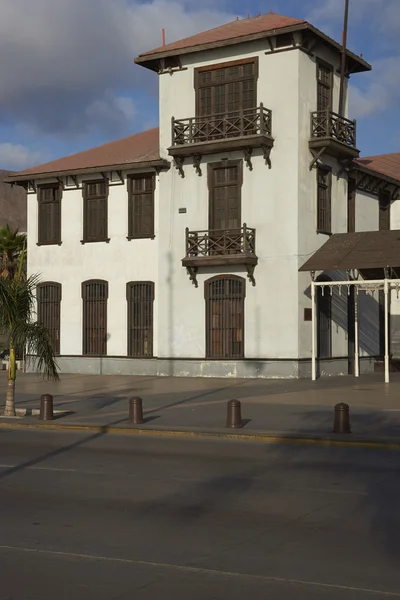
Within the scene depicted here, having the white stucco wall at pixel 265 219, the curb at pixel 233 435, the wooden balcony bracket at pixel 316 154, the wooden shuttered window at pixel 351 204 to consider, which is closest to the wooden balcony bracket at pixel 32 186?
the white stucco wall at pixel 265 219

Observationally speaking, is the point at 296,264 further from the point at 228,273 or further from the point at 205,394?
the point at 205,394

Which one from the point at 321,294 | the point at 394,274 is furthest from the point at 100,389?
the point at 394,274

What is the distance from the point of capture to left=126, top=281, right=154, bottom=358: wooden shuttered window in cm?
3362

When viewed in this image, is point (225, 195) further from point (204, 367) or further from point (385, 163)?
point (385, 163)

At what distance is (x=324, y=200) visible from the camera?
32.1 m

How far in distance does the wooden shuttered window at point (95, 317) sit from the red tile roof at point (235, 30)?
8.95 m

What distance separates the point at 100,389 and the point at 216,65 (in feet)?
40.7

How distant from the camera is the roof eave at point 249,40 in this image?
97.9ft

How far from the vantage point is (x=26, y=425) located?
18.7 meters

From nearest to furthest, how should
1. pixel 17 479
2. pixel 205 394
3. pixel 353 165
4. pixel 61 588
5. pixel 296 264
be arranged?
pixel 61 588 < pixel 17 479 < pixel 205 394 < pixel 296 264 < pixel 353 165

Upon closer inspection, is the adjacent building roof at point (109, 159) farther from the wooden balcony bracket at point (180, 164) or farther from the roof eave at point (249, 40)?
the roof eave at point (249, 40)

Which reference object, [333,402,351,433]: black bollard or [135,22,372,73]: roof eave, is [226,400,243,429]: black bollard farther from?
[135,22,372,73]: roof eave

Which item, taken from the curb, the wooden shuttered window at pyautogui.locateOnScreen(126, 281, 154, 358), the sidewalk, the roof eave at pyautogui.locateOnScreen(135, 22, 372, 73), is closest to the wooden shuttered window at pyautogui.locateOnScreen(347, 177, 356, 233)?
the roof eave at pyautogui.locateOnScreen(135, 22, 372, 73)

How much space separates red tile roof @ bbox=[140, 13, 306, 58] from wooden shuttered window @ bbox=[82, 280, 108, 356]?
29.4ft
